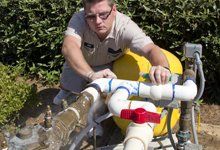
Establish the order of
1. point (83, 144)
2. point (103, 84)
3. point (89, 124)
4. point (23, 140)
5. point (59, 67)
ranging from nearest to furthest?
point (23, 140) < point (103, 84) < point (89, 124) < point (83, 144) < point (59, 67)

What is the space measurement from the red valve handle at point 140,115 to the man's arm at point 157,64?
1.18 ft

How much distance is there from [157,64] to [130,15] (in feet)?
6.38

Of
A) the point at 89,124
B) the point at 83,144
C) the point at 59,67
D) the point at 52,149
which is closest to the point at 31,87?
the point at 59,67

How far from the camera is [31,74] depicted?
525cm

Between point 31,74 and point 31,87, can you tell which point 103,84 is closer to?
point 31,87

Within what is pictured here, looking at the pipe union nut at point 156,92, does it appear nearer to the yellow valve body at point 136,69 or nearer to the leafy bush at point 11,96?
the yellow valve body at point 136,69

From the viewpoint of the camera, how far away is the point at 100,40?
3.40 meters

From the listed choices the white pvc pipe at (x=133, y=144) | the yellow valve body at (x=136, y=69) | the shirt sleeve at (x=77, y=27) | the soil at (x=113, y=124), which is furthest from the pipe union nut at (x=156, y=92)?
the soil at (x=113, y=124)

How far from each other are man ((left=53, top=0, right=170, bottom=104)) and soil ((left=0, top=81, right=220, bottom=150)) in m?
0.56

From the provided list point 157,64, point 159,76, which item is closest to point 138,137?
point 159,76

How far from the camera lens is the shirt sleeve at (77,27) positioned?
3.27 m

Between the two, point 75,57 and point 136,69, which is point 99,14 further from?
point 136,69

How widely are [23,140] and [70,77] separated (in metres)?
2.72

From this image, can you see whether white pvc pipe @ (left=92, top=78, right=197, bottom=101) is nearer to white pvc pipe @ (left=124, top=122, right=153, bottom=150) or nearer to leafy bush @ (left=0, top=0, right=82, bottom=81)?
white pvc pipe @ (left=124, top=122, right=153, bottom=150)
